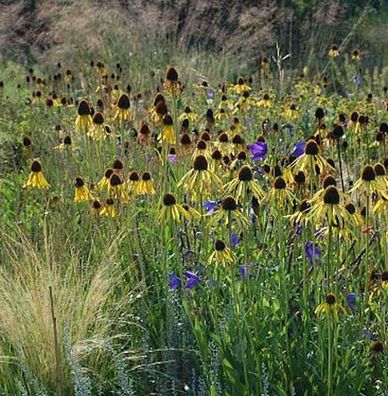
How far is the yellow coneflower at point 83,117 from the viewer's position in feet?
9.31

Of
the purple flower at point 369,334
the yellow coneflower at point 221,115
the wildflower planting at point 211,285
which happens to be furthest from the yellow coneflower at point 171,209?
the yellow coneflower at point 221,115

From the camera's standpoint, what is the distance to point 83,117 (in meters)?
2.87

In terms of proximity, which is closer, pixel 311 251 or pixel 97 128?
pixel 311 251

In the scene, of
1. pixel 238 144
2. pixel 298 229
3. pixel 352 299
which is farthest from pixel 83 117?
pixel 352 299

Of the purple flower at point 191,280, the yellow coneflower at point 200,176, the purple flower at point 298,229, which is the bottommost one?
the purple flower at point 191,280

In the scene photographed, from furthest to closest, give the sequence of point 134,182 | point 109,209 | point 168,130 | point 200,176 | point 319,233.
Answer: point 109,209, point 134,182, point 168,130, point 319,233, point 200,176

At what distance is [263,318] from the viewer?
2438 mm

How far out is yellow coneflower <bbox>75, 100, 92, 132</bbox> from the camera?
2.84 metres

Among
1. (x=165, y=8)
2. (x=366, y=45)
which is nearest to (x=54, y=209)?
(x=165, y=8)

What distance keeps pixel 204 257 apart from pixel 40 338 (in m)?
0.56

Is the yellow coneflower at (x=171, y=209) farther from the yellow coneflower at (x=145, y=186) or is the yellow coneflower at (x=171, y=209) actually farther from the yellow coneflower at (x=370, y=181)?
the yellow coneflower at (x=370, y=181)

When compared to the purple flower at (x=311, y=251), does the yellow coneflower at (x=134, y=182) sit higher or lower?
higher

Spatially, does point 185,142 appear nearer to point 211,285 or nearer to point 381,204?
point 211,285

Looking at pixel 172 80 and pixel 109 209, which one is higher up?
pixel 172 80
